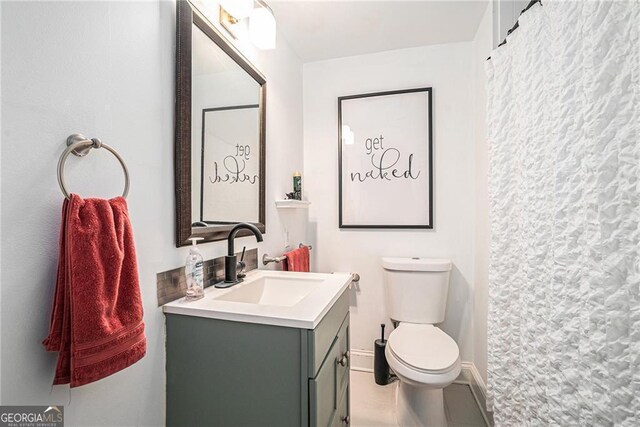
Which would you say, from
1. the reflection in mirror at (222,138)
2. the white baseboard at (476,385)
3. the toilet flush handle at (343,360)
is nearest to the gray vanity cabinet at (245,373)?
the toilet flush handle at (343,360)

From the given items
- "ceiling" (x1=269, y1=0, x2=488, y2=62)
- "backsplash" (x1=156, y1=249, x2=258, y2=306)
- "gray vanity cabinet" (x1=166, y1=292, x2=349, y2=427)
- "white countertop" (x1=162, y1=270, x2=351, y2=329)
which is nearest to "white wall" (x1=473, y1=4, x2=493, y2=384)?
"ceiling" (x1=269, y1=0, x2=488, y2=62)

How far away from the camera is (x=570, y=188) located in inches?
32.5

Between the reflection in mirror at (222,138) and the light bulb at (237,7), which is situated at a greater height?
the light bulb at (237,7)

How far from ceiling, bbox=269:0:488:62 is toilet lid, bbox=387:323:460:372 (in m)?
1.87

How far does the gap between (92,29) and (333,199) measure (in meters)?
1.64

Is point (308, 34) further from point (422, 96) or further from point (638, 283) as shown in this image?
point (638, 283)

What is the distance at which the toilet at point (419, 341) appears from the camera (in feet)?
4.33

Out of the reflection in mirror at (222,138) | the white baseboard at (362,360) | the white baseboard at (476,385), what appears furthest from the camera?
the white baseboard at (362,360)

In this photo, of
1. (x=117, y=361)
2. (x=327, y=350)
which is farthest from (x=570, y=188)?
(x=117, y=361)

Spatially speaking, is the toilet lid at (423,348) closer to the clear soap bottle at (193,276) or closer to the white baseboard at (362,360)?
the white baseboard at (362,360)

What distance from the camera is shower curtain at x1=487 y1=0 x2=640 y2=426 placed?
0.66 metres

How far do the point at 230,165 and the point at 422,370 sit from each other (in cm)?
130

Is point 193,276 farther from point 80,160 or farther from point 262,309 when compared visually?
point 80,160

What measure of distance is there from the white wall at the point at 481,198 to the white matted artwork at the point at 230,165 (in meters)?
1.30
